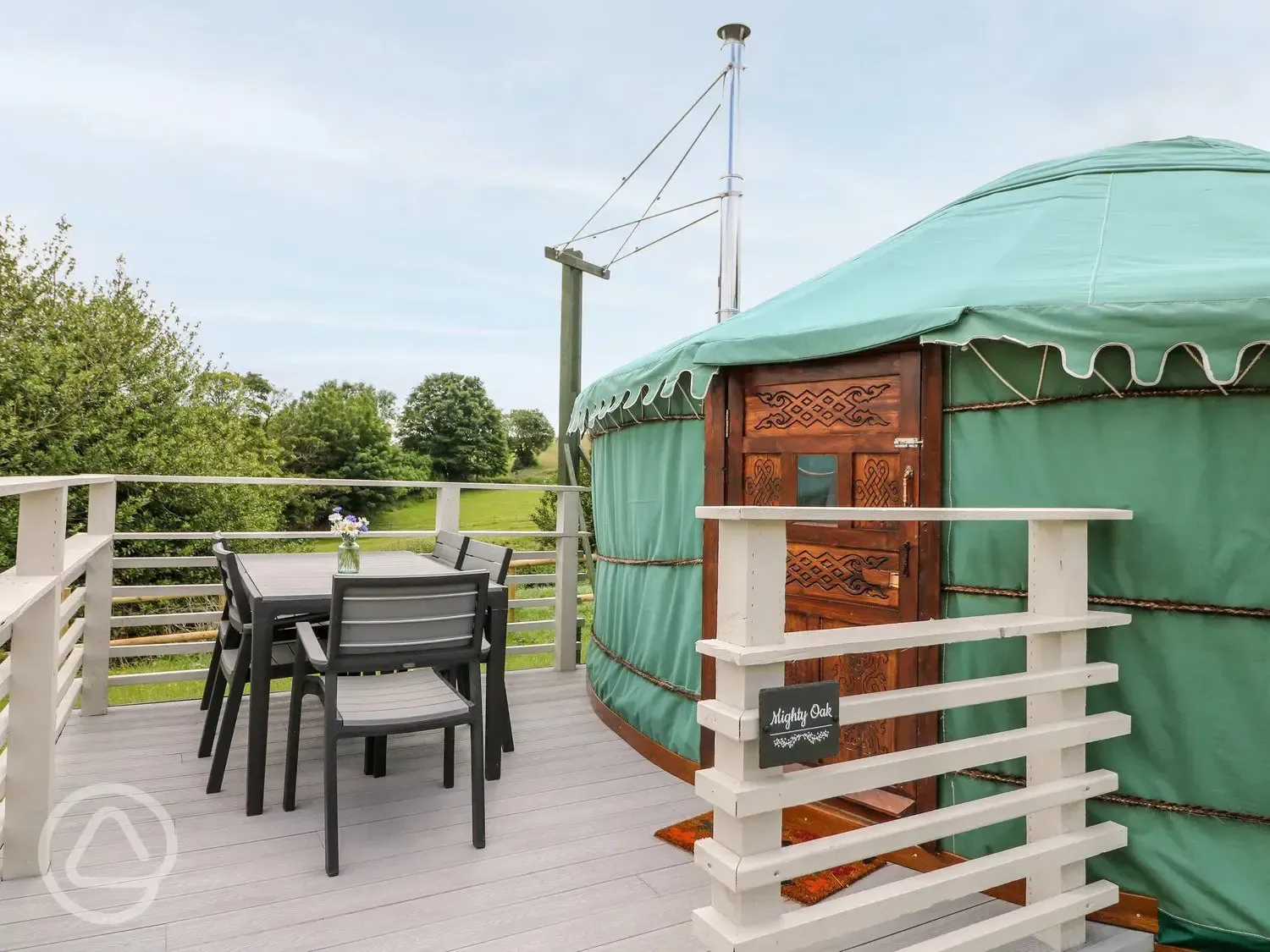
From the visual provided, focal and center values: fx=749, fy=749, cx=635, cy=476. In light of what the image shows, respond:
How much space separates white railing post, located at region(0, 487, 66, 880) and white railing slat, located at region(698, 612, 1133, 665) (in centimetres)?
178

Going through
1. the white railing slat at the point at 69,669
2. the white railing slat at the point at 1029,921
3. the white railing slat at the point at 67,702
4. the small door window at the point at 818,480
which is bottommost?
the white railing slat at the point at 1029,921

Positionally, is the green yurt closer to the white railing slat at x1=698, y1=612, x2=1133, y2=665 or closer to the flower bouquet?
the white railing slat at x1=698, y1=612, x2=1133, y2=665

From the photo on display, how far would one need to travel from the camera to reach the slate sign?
4.56 ft

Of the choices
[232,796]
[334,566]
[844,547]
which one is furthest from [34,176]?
[844,547]

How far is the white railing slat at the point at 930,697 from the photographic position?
4.59ft

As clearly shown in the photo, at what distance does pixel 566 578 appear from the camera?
14.4ft

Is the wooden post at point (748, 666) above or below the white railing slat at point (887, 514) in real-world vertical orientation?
below

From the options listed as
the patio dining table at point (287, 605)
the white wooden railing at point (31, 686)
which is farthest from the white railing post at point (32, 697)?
the patio dining table at point (287, 605)

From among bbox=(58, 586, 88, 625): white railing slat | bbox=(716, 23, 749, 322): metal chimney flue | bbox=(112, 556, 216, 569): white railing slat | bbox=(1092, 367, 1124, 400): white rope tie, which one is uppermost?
bbox=(716, 23, 749, 322): metal chimney flue

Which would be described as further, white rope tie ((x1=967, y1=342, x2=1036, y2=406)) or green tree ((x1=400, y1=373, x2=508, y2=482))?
green tree ((x1=400, y1=373, x2=508, y2=482))

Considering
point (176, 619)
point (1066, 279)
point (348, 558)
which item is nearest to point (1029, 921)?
point (1066, 279)

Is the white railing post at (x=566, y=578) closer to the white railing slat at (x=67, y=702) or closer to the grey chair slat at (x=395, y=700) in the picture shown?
the grey chair slat at (x=395, y=700)

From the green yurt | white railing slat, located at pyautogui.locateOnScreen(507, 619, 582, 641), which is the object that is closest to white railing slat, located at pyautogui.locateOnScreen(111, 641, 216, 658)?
white railing slat, located at pyautogui.locateOnScreen(507, 619, 582, 641)

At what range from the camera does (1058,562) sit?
1.87 m
